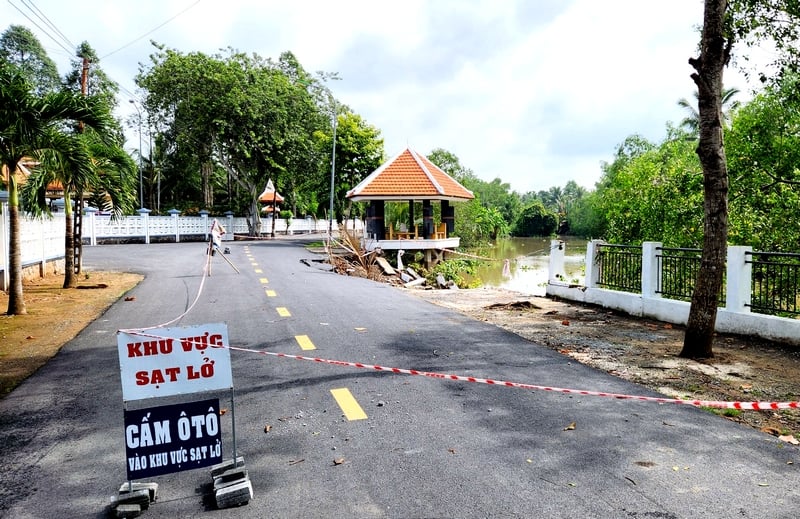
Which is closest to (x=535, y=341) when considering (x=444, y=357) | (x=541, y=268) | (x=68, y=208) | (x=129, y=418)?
(x=444, y=357)

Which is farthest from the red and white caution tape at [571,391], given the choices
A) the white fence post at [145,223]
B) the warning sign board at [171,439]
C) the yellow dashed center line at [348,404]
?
the white fence post at [145,223]

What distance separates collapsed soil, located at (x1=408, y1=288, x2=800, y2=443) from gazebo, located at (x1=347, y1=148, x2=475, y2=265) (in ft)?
51.2

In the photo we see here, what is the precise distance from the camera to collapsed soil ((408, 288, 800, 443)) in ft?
19.9

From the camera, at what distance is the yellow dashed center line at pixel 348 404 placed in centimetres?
510

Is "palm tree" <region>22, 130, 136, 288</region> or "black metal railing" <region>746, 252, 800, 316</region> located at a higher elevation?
"palm tree" <region>22, 130, 136, 288</region>

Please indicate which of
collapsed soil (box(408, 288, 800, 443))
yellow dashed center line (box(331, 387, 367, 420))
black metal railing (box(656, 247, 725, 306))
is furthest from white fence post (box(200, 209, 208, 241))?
yellow dashed center line (box(331, 387, 367, 420))

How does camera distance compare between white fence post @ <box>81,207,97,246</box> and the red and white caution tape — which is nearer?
the red and white caution tape

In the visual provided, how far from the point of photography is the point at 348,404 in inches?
214

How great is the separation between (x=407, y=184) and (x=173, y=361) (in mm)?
25555

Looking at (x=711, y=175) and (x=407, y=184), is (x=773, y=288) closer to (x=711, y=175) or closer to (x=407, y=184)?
(x=711, y=175)

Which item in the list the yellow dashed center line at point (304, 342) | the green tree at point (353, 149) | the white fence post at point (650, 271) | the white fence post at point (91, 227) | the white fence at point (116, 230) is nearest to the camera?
the yellow dashed center line at point (304, 342)

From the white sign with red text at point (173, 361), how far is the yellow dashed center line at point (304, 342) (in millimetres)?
4067

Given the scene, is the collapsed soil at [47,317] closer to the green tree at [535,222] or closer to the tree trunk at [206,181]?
the tree trunk at [206,181]

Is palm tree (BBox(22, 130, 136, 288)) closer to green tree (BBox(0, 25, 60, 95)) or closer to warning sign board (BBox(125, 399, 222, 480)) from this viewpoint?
warning sign board (BBox(125, 399, 222, 480))
